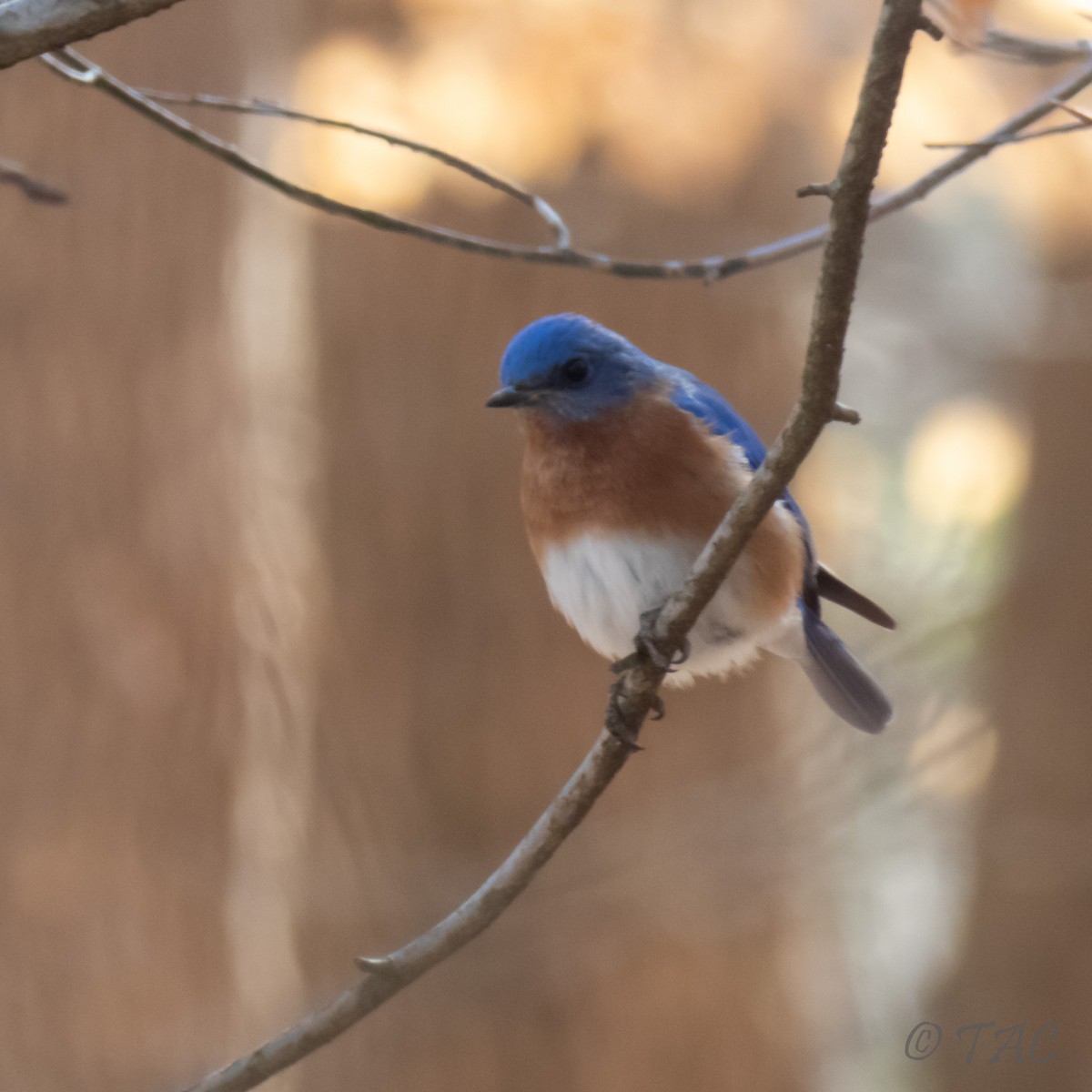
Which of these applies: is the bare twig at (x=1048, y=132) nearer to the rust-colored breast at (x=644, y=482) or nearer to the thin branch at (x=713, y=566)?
the thin branch at (x=713, y=566)

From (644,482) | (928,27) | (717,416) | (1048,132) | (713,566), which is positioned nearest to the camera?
(928,27)

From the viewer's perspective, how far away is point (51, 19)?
80 centimetres

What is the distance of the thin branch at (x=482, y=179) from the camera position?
1.06m

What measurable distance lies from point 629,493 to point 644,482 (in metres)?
0.02

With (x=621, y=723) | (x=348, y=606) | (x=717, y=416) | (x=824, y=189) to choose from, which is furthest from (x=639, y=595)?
(x=348, y=606)

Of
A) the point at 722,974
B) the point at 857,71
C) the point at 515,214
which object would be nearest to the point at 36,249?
the point at 515,214

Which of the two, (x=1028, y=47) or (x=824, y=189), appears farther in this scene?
(x=1028, y=47)

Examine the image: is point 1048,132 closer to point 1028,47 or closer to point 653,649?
point 1028,47

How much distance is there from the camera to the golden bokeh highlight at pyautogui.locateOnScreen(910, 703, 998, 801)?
2.99 metres

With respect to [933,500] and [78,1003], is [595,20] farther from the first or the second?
[78,1003]

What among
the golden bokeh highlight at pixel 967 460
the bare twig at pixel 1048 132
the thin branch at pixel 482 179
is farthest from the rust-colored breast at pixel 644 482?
the golden bokeh highlight at pixel 967 460

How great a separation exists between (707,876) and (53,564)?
1.51m

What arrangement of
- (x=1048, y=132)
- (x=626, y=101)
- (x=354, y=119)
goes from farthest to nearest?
1. (x=626, y=101)
2. (x=354, y=119)
3. (x=1048, y=132)

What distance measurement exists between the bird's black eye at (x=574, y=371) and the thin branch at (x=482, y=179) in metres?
0.22
